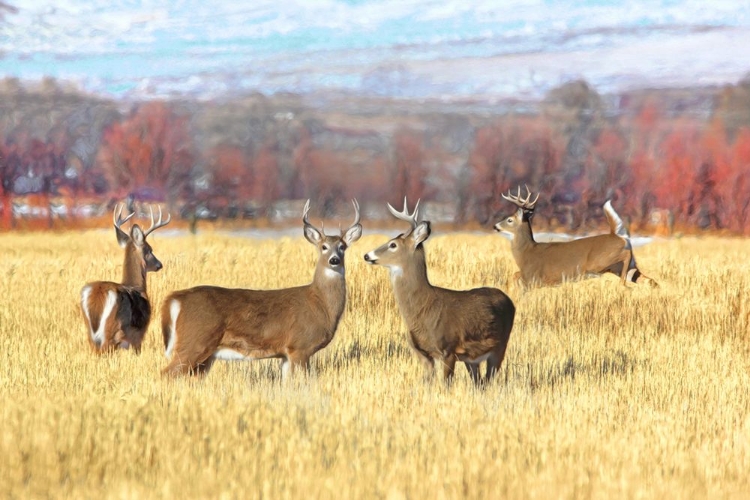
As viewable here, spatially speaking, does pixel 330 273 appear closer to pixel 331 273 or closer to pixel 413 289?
pixel 331 273

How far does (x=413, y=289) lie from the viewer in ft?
26.5

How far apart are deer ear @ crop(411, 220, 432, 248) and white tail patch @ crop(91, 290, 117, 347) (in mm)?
2680

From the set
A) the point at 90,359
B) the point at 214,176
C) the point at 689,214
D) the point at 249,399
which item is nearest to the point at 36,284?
the point at 90,359

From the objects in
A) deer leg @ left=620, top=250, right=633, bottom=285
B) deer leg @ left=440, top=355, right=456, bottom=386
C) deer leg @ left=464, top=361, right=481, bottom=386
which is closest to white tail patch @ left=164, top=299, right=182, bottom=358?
deer leg @ left=440, top=355, right=456, bottom=386

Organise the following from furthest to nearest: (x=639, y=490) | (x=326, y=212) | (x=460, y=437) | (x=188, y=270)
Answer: (x=326, y=212) → (x=188, y=270) → (x=460, y=437) → (x=639, y=490)

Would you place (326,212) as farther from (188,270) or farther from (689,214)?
(689,214)

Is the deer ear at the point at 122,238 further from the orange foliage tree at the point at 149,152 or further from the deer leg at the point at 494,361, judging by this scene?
the orange foliage tree at the point at 149,152

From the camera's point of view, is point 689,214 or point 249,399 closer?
point 249,399

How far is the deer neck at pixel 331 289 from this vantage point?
825 cm

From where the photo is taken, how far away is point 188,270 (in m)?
15.5

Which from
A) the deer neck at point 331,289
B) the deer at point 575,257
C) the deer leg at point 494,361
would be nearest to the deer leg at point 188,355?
the deer neck at point 331,289

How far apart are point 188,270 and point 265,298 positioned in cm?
764

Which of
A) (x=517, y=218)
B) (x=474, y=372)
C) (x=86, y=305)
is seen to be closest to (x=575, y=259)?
(x=517, y=218)

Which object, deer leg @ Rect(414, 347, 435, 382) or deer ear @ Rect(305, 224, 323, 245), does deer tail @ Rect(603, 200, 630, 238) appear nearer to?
deer ear @ Rect(305, 224, 323, 245)
